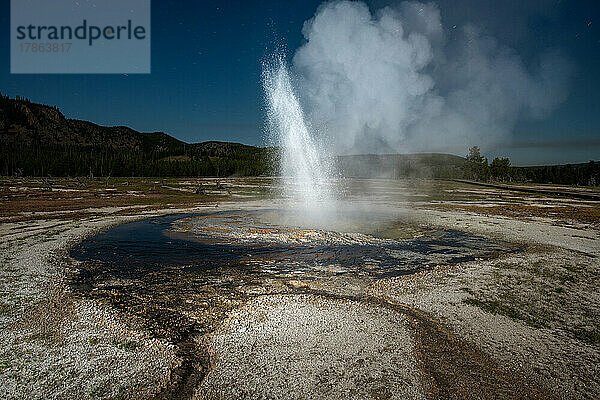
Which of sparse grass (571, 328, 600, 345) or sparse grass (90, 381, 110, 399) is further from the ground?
sparse grass (571, 328, 600, 345)

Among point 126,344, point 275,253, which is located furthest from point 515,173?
point 126,344

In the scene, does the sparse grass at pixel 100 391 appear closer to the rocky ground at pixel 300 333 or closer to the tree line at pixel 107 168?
the rocky ground at pixel 300 333

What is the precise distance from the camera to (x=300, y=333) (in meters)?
6.82

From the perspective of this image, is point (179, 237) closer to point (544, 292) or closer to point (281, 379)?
point (281, 379)

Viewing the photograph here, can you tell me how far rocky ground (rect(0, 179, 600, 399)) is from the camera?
5.23 metres

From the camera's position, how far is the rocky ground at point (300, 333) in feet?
17.2

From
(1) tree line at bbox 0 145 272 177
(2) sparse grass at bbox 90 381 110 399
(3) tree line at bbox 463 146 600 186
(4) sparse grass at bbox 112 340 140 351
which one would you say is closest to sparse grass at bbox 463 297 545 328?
(4) sparse grass at bbox 112 340 140 351

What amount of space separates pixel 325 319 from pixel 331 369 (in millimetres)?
1827

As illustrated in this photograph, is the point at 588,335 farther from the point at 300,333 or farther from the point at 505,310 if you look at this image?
the point at 300,333

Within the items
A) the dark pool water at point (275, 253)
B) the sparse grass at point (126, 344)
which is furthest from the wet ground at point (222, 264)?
the sparse grass at point (126, 344)

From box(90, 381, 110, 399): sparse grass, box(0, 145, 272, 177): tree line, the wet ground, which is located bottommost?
box(90, 381, 110, 399): sparse grass

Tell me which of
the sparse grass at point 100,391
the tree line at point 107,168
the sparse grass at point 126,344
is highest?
the tree line at point 107,168

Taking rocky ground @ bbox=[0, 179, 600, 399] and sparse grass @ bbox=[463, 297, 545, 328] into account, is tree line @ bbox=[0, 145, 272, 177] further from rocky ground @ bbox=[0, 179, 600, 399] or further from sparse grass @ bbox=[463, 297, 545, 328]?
sparse grass @ bbox=[463, 297, 545, 328]

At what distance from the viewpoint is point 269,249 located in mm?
14156
